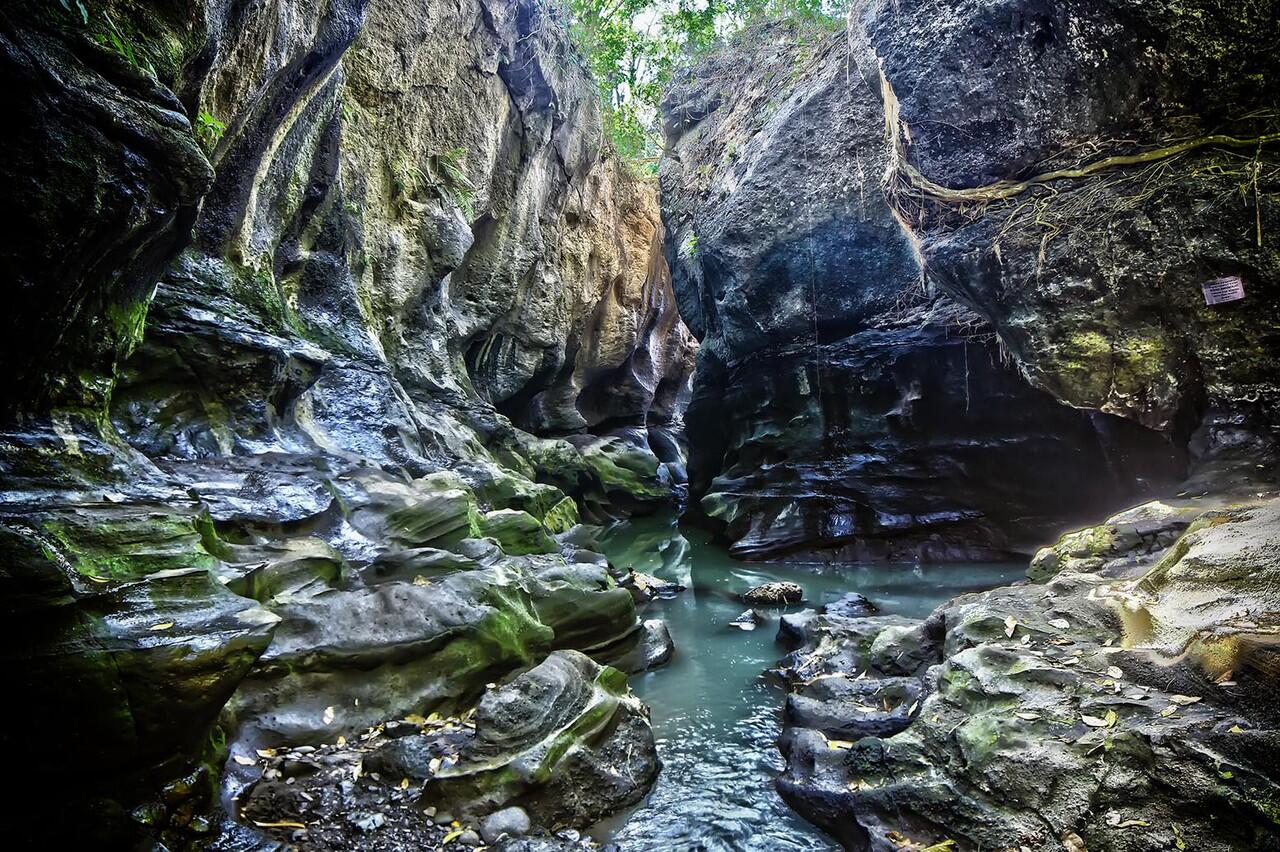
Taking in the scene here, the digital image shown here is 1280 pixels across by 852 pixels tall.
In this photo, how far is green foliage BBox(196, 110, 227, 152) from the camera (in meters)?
5.62

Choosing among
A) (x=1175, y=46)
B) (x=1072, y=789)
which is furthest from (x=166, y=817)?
(x=1175, y=46)

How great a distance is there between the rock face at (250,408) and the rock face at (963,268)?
535 centimetres

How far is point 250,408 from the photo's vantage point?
273 inches

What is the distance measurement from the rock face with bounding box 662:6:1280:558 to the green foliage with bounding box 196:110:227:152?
816 cm

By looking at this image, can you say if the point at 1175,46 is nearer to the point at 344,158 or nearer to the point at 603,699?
the point at 603,699

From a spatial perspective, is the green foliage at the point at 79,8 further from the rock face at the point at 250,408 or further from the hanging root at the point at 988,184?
the hanging root at the point at 988,184

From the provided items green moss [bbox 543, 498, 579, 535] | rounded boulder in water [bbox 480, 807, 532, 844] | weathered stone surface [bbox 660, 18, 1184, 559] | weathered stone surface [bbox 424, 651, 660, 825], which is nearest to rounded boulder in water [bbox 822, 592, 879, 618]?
weathered stone surface [bbox 424, 651, 660, 825]

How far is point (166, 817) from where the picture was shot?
3.08 metres

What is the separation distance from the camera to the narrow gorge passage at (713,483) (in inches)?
124

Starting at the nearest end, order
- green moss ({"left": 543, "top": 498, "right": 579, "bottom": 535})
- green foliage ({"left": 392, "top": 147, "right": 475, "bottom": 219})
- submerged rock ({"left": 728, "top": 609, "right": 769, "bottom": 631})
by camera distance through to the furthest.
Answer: submerged rock ({"left": 728, "top": 609, "right": 769, "bottom": 631})
green foliage ({"left": 392, "top": 147, "right": 475, "bottom": 219})
green moss ({"left": 543, "top": 498, "right": 579, "bottom": 535})

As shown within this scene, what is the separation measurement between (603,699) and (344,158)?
938 cm

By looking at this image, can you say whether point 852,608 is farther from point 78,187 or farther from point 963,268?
point 78,187

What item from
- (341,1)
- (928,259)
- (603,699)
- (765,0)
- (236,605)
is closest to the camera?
(236,605)

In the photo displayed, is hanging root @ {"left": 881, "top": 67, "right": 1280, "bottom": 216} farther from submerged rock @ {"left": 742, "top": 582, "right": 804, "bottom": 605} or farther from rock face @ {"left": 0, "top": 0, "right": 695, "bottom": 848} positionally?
rock face @ {"left": 0, "top": 0, "right": 695, "bottom": 848}
